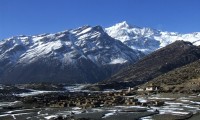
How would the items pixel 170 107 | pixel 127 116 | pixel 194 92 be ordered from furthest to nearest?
1. pixel 194 92
2. pixel 170 107
3. pixel 127 116

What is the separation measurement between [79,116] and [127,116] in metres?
12.2

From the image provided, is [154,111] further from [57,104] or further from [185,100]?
[57,104]

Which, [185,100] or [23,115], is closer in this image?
[23,115]

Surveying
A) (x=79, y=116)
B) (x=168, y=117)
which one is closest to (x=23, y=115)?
(x=79, y=116)

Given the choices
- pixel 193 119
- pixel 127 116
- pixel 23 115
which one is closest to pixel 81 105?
pixel 23 115

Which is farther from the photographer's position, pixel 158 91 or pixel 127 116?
pixel 158 91

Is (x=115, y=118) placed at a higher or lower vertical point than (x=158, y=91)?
lower

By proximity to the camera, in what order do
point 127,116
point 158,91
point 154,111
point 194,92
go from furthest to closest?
point 158,91 → point 194,92 → point 154,111 → point 127,116

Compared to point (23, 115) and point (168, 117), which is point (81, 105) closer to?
point (23, 115)

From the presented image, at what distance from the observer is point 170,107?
139 meters

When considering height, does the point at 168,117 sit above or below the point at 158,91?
below

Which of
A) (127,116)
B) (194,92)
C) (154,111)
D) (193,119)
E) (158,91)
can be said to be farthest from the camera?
(158,91)

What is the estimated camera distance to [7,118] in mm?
123312

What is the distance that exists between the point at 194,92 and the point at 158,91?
19.4 m
